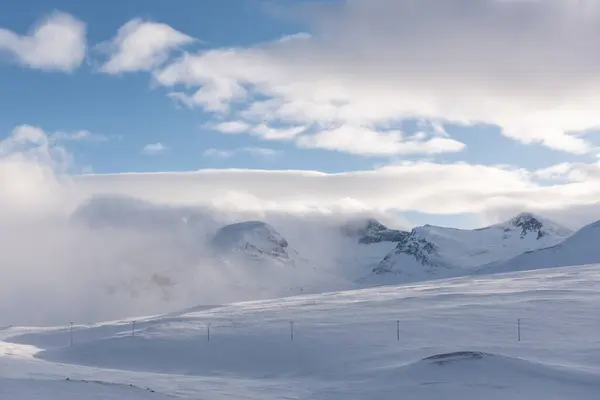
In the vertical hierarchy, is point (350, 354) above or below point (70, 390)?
below

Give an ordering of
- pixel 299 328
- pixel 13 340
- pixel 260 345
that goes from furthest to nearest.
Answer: pixel 13 340, pixel 299 328, pixel 260 345

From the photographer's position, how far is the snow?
27266 mm

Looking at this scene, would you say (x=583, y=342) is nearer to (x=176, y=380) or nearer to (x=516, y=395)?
(x=516, y=395)

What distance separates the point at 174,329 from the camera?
51000 mm

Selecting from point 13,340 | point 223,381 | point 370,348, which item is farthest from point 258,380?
point 13,340

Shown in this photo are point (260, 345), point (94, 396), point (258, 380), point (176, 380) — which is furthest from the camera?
point (260, 345)

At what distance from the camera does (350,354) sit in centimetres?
3906

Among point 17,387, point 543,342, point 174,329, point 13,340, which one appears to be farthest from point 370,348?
point 13,340

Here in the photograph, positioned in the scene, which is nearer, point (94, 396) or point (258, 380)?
point (94, 396)

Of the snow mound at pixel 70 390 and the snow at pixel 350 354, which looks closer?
the snow mound at pixel 70 390

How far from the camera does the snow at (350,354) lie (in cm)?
2727

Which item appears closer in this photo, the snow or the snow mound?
the snow mound

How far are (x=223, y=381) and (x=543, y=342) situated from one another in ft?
60.9

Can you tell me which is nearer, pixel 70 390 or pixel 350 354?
pixel 70 390
